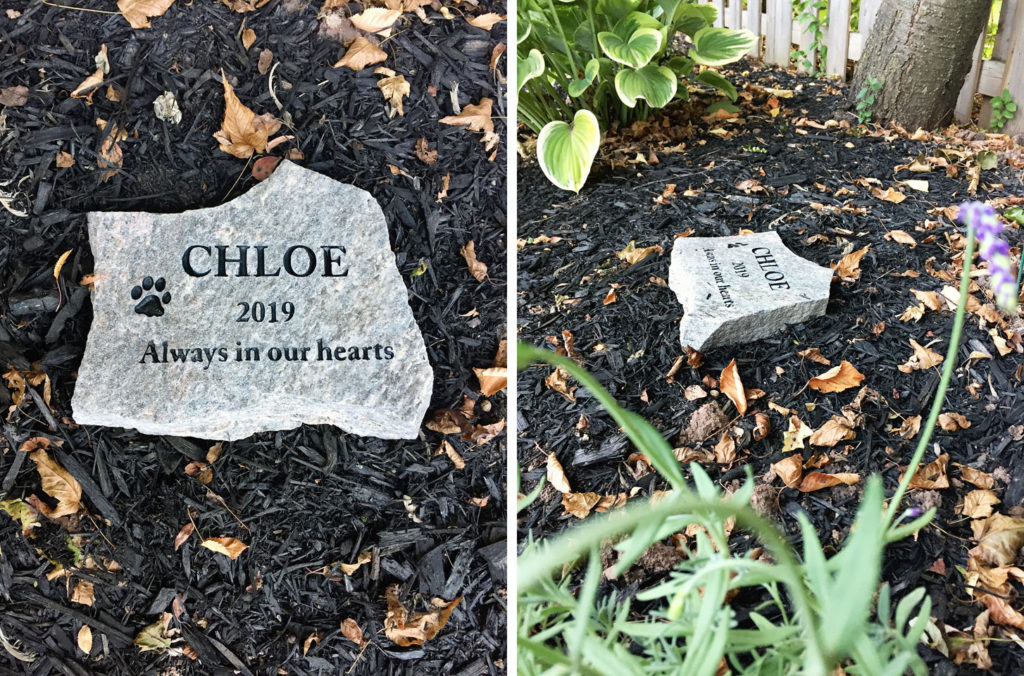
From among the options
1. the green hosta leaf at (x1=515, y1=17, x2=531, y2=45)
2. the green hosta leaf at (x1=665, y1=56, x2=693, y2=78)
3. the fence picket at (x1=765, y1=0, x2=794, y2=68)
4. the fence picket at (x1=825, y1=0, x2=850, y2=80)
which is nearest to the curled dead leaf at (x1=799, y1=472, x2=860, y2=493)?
the green hosta leaf at (x1=515, y1=17, x2=531, y2=45)

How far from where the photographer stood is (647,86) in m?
1.63

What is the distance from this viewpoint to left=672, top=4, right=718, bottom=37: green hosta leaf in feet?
5.84

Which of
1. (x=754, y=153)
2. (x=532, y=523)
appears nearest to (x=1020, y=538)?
(x=532, y=523)

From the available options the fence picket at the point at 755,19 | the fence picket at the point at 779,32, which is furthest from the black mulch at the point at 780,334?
the fence picket at the point at 755,19

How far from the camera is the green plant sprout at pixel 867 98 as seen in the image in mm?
1604

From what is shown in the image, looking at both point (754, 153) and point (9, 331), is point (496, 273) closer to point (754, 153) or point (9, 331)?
point (9, 331)

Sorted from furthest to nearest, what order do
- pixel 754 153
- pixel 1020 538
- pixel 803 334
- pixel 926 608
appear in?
pixel 754 153
pixel 803 334
pixel 1020 538
pixel 926 608

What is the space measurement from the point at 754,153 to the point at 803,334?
60cm

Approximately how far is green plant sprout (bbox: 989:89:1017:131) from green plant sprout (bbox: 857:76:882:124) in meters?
0.23

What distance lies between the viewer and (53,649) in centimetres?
85

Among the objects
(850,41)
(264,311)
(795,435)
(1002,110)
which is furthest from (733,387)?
(850,41)

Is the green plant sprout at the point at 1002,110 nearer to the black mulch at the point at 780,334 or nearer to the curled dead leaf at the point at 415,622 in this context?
the black mulch at the point at 780,334

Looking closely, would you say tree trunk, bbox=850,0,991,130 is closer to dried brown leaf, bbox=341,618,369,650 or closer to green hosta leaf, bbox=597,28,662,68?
green hosta leaf, bbox=597,28,662,68

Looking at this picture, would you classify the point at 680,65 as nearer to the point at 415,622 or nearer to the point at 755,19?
the point at 755,19
